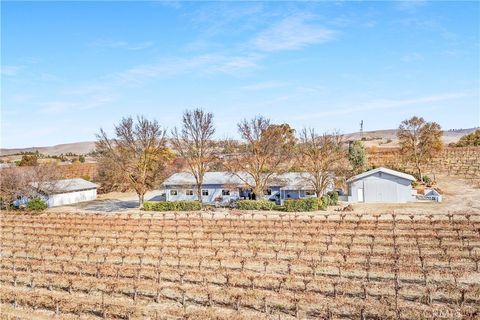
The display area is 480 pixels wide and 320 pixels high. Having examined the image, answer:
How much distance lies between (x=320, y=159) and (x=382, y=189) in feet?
26.2

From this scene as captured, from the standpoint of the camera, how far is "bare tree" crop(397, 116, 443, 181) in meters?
65.1

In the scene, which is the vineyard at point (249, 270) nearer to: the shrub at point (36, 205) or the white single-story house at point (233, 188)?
the white single-story house at point (233, 188)

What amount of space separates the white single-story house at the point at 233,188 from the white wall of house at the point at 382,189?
11.0 ft

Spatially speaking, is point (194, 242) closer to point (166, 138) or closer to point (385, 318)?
point (385, 318)


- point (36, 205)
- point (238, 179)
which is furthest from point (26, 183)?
point (238, 179)

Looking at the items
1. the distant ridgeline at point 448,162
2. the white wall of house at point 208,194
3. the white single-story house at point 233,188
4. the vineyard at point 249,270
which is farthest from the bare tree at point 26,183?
the distant ridgeline at point 448,162

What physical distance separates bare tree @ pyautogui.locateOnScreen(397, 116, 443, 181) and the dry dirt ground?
505 cm

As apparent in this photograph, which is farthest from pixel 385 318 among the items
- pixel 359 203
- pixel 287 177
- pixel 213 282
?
pixel 287 177

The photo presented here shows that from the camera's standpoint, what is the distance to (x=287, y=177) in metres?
53.0

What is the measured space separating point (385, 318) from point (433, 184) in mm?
51618

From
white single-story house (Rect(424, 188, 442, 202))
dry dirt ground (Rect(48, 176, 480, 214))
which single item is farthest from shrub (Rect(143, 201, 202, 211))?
white single-story house (Rect(424, 188, 442, 202))

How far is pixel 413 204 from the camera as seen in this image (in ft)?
→ 148

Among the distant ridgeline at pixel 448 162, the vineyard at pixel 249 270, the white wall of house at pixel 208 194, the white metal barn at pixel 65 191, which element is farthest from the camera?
the distant ridgeline at pixel 448 162

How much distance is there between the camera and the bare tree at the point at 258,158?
48.8m
